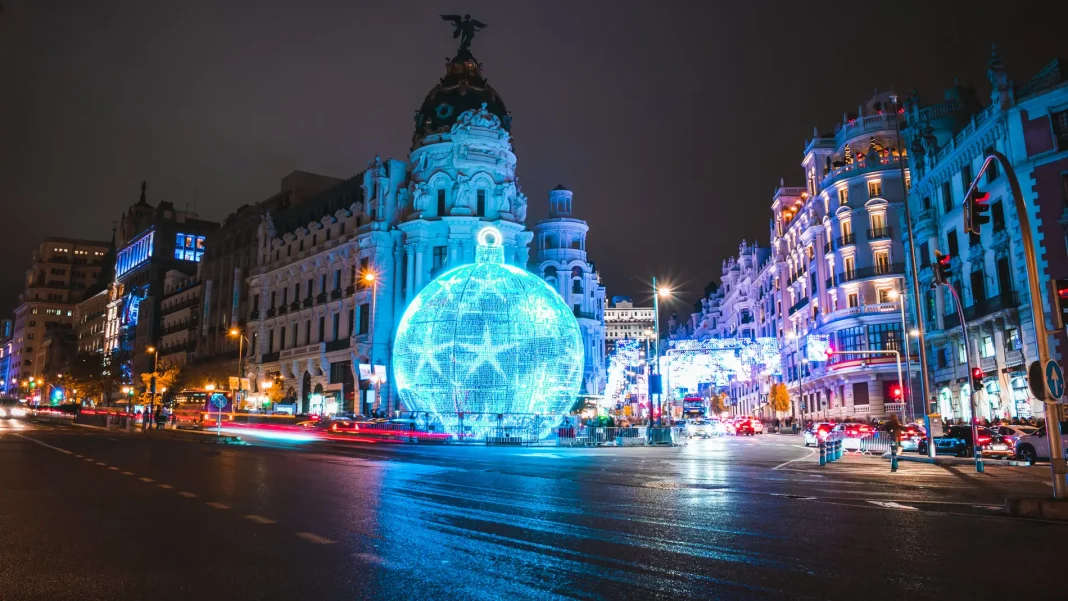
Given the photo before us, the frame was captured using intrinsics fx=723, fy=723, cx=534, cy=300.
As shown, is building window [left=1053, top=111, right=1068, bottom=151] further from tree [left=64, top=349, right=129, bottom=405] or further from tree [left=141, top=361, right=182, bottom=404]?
tree [left=64, top=349, right=129, bottom=405]

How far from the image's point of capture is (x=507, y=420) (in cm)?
3819

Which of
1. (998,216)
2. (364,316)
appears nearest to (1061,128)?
(998,216)

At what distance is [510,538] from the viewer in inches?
339

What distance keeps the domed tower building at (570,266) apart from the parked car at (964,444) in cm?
5791

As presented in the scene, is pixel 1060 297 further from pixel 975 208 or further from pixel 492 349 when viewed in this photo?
pixel 492 349

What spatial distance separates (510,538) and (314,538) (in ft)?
7.48

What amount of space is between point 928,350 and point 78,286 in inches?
6881

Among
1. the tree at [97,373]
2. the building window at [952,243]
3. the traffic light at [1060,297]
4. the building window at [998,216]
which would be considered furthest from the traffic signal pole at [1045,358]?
the tree at [97,373]

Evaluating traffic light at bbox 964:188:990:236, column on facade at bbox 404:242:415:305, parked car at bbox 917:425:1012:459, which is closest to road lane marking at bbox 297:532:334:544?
traffic light at bbox 964:188:990:236

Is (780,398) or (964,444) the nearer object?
(964,444)

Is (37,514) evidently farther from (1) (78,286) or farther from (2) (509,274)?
(1) (78,286)

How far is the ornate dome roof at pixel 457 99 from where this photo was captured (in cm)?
6159

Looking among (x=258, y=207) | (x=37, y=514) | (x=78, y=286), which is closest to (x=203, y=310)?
(x=258, y=207)

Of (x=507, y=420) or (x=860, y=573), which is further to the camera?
(x=507, y=420)
